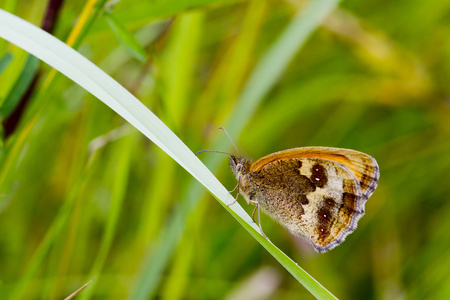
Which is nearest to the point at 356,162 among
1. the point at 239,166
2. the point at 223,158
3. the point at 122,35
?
the point at 239,166

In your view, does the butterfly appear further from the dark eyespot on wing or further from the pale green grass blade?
the pale green grass blade

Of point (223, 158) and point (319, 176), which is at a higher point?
point (223, 158)

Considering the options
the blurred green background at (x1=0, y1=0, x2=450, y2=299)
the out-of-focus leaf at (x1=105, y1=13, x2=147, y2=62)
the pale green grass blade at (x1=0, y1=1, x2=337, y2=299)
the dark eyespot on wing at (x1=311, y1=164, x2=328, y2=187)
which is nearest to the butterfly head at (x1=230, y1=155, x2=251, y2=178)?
the blurred green background at (x1=0, y1=0, x2=450, y2=299)

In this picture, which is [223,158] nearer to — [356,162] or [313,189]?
[313,189]

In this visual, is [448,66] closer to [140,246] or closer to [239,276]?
[239,276]

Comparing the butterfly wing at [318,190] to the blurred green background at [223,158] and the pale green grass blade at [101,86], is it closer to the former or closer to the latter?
the blurred green background at [223,158]

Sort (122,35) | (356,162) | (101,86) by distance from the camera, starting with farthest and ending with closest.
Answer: (356,162)
(122,35)
(101,86)

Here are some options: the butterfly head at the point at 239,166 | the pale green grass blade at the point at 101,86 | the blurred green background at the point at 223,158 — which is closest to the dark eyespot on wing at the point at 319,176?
the butterfly head at the point at 239,166
